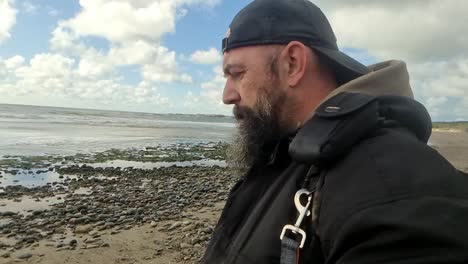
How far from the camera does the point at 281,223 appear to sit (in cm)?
180

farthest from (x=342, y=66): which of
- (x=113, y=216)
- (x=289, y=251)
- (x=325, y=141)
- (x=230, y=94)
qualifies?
(x=113, y=216)

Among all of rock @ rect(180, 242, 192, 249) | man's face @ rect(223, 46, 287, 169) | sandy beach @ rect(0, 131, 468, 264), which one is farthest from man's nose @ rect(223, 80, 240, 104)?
rock @ rect(180, 242, 192, 249)

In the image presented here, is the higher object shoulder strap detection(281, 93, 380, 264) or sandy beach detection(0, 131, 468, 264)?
shoulder strap detection(281, 93, 380, 264)

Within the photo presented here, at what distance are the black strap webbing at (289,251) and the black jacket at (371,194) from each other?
39 millimetres

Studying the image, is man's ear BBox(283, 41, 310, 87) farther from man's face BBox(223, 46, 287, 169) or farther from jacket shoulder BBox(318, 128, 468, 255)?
jacket shoulder BBox(318, 128, 468, 255)

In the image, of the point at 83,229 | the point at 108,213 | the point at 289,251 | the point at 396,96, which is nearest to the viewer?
the point at 289,251

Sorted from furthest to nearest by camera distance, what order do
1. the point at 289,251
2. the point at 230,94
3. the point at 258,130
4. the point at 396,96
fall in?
the point at 230,94
the point at 258,130
the point at 396,96
the point at 289,251

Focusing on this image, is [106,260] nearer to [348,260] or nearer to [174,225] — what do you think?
[174,225]

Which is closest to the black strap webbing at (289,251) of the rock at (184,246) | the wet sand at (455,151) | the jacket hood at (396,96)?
the jacket hood at (396,96)

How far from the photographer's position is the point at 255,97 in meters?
2.50

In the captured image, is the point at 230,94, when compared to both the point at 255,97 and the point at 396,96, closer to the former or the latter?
the point at 255,97

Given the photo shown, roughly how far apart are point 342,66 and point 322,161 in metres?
0.98

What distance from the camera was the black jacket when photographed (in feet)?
4.25

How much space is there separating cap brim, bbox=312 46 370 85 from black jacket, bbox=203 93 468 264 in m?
0.50
